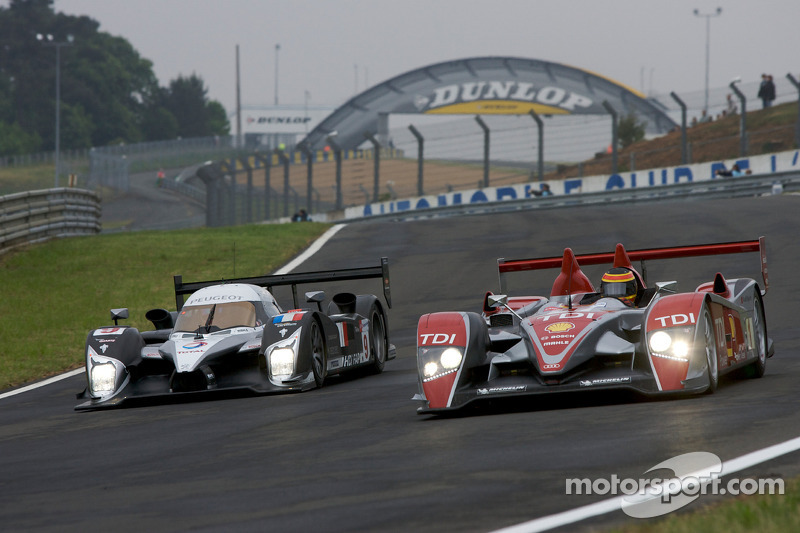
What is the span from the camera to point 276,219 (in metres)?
40.7

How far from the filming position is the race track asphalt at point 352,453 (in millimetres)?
5301

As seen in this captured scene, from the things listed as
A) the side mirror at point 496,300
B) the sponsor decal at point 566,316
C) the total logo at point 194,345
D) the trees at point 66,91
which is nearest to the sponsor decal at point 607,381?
the sponsor decal at point 566,316

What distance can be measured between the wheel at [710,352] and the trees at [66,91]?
367 feet

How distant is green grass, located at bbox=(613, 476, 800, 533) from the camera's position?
437 cm

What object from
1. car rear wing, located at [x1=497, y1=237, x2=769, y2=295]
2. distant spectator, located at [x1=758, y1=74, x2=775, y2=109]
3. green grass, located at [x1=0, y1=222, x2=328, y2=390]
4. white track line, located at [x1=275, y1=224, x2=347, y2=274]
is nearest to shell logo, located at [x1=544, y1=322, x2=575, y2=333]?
car rear wing, located at [x1=497, y1=237, x2=769, y2=295]

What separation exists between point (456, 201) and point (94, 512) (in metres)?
31.5

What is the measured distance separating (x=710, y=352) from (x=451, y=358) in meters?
1.79

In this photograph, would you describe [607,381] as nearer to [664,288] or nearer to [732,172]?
[664,288]

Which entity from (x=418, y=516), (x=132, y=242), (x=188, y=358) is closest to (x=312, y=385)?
(x=188, y=358)

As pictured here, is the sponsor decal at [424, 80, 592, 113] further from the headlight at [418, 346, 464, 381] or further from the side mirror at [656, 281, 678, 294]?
the headlight at [418, 346, 464, 381]

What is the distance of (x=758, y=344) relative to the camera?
32.5 feet

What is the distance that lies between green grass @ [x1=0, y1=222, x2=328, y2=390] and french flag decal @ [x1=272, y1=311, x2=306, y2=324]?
3.31m

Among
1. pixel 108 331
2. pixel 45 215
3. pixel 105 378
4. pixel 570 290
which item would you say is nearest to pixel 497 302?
pixel 570 290

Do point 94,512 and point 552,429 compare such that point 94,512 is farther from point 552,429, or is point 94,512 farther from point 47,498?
point 552,429
